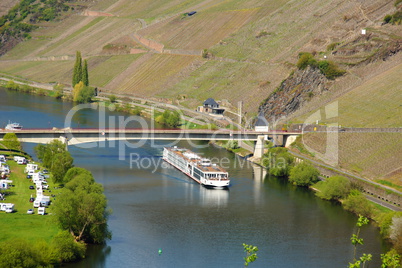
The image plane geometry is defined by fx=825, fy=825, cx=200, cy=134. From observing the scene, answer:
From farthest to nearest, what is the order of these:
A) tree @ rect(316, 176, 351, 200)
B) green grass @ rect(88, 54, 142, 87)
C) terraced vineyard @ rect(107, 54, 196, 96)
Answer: green grass @ rect(88, 54, 142, 87) → terraced vineyard @ rect(107, 54, 196, 96) → tree @ rect(316, 176, 351, 200)

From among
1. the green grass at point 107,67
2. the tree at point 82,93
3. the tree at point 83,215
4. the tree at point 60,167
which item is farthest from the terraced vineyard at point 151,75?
the tree at point 83,215

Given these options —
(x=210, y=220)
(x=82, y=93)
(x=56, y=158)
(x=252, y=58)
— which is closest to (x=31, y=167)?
(x=56, y=158)

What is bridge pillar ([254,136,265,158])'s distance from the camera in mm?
94238

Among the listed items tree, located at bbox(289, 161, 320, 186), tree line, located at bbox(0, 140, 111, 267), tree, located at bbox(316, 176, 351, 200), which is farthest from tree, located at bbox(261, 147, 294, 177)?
tree line, located at bbox(0, 140, 111, 267)

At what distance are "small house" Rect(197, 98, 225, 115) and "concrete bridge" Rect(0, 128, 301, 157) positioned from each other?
74.4 ft

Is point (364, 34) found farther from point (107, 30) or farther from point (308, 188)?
point (107, 30)

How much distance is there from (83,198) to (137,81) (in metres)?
96.7

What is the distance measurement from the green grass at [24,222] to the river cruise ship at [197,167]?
53.2 ft

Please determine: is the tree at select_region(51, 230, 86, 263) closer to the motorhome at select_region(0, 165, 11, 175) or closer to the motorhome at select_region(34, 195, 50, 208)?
the motorhome at select_region(34, 195, 50, 208)

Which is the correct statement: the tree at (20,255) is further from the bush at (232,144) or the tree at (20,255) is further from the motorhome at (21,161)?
the bush at (232,144)

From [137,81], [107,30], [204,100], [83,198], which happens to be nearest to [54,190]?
[83,198]

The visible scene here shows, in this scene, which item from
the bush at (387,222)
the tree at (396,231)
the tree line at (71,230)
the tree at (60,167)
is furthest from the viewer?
the tree at (60,167)

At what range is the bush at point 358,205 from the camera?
70188 mm

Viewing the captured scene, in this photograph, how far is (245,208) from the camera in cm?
7056
